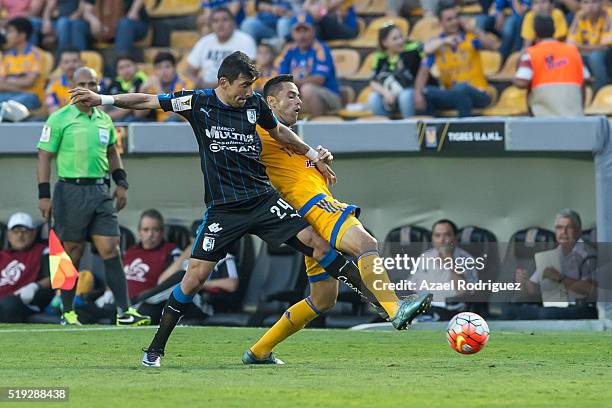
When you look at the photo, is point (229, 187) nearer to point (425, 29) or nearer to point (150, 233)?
point (150, 233)

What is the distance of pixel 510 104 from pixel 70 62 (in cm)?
534

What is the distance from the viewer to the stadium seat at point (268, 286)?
12812 mm

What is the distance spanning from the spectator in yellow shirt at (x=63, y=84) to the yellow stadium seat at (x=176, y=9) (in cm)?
250

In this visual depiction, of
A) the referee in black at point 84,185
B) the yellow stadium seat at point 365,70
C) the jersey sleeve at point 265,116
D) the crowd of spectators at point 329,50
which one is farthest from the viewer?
the yellow stadium seat at point 365,70

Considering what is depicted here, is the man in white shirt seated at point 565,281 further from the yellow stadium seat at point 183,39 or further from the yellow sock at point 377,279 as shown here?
the yellow stadium seat at point 183,39

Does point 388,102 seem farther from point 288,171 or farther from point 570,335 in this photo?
point 288,171

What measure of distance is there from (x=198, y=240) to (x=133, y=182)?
19.4 ft

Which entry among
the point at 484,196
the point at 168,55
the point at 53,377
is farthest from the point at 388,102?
the point at 53,377

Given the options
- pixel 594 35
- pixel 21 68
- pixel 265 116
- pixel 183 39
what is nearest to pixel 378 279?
pixel 265 116

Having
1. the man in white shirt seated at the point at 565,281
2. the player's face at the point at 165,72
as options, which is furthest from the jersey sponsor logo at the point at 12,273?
the man in white shirt seated at the point at 565,281

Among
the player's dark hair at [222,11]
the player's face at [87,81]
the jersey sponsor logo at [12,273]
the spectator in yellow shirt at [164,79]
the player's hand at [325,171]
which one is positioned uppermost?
the player's dark hair at [222,11]

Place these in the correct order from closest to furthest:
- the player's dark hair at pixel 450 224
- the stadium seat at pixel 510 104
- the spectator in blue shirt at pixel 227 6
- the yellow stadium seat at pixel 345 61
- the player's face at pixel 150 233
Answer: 1. the player's dark hair at pixel 450 224
2. the player's face at pixel 150 233
3. the stadium seat at pixel 510 104
4. the yellow stadium seat at pixel 345 61
5. the spectator in blue shirt at pixel 227 6

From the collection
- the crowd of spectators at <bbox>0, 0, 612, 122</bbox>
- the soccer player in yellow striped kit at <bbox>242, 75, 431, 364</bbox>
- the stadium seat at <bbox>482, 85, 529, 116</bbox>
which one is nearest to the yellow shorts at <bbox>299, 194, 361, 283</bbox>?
the soccer player in yellow striped kit at <bbox>242, 75, 431, 364</bbox>

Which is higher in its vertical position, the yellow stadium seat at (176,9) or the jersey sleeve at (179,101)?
the yellow stadium seat at (176,9)
